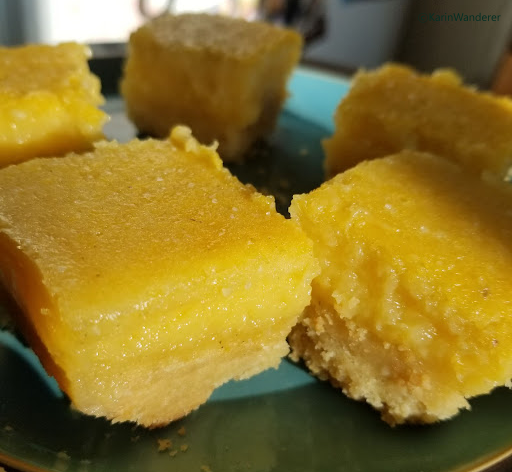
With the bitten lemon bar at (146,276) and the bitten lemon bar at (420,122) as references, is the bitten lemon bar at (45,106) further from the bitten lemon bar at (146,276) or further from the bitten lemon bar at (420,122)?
the bitten lemon bar at (420,122)

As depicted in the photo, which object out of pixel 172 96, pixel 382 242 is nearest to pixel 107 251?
pixel 382 242

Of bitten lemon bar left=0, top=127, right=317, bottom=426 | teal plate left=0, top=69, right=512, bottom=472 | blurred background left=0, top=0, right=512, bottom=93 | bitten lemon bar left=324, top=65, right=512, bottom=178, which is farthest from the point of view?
blurred background left=0, top=0, right=512, bottom=93

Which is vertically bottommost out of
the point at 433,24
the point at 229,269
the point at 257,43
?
the point at 433,24

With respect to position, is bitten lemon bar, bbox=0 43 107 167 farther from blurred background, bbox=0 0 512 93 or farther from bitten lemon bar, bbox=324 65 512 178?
blurred background, bbox=0 0 512 93

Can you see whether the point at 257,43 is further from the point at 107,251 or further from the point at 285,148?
the point at 107,251

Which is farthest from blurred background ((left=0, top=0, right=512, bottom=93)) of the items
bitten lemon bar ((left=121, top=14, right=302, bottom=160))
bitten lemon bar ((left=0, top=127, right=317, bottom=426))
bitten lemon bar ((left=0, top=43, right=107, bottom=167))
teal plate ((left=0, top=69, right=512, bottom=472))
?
teal plate ((left=0, top=69, right=512, bottom=472))

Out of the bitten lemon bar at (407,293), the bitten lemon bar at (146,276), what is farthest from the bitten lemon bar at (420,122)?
the bitten lemon bar at (146,276)

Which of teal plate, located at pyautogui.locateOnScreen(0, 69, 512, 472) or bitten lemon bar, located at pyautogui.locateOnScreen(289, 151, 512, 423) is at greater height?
bitten lemon bar, located at pyautogui.locateOnScreen(289, 151, 512, 423)

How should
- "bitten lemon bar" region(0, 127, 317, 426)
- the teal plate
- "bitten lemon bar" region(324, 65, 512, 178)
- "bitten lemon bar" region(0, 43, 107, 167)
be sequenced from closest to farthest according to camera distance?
"bitten lemon bar" region(0, 127, 317, 426)
the teal plate
"bitten lemon bar" region(0, 43, 107, 167)
"bitten lemon bar" region(324, 65, 512, 178)
